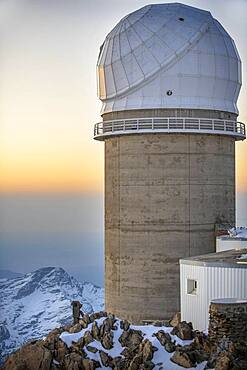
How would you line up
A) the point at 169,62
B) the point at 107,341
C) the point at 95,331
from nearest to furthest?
the point at 107,341 → the point at 95,331 → the point at 169,62

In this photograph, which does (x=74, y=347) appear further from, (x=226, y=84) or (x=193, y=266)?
(x=226, y=84)

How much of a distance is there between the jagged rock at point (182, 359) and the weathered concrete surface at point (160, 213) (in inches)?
406

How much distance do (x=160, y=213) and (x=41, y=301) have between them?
278 ft

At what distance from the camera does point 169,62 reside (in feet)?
116

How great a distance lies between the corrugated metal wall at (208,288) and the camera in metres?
27.1

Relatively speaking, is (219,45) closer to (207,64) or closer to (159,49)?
(207,64)

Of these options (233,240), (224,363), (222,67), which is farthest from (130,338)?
(222,67)

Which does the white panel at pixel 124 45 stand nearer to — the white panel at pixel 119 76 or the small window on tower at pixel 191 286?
the white panel at pixel 119 76

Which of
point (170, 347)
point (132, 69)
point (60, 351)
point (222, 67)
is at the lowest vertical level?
point (60, 351)

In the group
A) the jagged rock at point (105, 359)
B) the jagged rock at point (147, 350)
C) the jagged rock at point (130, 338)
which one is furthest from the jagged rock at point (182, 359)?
the jagged rock at point (105, 359)

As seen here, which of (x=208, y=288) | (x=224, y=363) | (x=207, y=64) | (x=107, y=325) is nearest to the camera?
(x=224, y=363)

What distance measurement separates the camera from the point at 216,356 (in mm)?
24000

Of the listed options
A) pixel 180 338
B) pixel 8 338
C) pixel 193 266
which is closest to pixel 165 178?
pixel 193 266

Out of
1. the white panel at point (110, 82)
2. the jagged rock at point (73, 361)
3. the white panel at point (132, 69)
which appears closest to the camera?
the jagged rock at point (73, 361)
